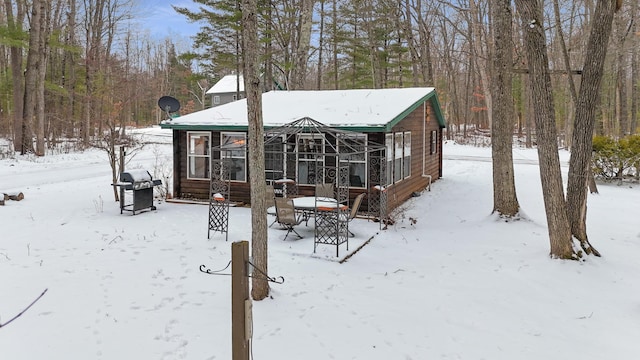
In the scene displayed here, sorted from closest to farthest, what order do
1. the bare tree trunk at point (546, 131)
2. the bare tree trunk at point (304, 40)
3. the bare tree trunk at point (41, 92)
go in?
the bare tree trunk at point (546, 131)
the bare tree trunk at point (304, 40)
the bare tree trunk at point (41, 92)

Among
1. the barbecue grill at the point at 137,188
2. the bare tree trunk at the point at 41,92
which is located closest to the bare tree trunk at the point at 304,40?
the barbecue grill at the point at 137,188

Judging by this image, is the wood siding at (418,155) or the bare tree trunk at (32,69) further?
the bare tree trunk at (32,69)

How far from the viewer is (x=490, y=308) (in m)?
5.78

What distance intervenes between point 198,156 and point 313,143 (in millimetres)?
3902

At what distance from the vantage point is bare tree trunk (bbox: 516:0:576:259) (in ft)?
24.2

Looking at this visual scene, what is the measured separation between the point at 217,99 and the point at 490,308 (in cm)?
3990

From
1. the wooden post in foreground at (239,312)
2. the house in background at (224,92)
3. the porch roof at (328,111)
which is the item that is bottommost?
the wooden post in foreground at (239,312)

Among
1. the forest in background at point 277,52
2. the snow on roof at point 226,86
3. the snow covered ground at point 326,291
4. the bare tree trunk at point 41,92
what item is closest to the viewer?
the snow covered ground at point 326,291

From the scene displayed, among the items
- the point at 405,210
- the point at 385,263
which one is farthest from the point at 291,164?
the point at 385,263

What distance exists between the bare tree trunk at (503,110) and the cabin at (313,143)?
235cm

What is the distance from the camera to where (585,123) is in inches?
307

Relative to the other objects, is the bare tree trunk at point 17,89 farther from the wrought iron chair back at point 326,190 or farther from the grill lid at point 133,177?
the wrought iron chair back at point 326,190

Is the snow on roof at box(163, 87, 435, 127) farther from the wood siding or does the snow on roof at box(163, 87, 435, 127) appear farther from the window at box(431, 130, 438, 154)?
the window at box(431, 130, 438, 154)

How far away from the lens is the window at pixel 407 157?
13.5 m
